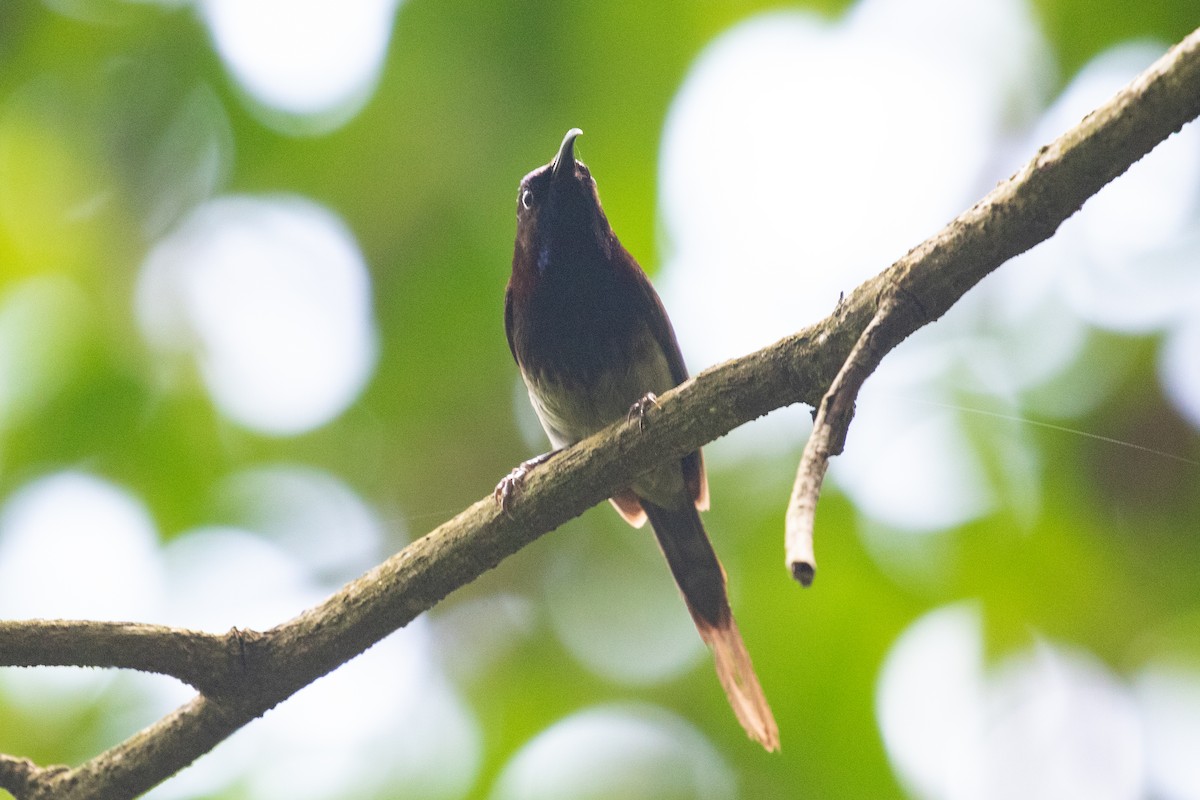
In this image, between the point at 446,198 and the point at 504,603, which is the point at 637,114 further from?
the point at 504,603

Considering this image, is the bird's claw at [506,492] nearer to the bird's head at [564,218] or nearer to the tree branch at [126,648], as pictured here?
the tree branch at [126,648]

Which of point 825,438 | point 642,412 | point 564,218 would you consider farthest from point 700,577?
point 825,438

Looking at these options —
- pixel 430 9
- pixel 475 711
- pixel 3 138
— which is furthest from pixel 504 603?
pixel 3 138

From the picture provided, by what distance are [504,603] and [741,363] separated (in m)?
3.33

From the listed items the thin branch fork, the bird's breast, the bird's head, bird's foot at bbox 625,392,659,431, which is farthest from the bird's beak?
the thin branch fork

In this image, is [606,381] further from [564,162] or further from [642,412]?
[642,412]

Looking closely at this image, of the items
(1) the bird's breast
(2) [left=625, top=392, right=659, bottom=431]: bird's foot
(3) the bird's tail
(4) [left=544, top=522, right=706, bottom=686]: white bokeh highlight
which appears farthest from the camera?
(4) [left=544, top=522, right=706, bottom=686]: white bokeh highlight

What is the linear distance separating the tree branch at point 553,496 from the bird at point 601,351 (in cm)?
97

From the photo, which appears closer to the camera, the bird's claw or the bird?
the bird's claw

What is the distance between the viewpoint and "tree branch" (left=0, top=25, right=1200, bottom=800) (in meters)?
2.04

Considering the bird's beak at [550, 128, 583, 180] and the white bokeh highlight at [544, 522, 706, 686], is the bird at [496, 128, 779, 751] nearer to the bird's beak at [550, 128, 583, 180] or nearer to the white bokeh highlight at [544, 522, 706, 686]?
the bird's beak at [550, 128, 583, 180]

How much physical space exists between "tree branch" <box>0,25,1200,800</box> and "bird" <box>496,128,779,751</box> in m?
0.97

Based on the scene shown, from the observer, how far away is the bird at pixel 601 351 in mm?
3791

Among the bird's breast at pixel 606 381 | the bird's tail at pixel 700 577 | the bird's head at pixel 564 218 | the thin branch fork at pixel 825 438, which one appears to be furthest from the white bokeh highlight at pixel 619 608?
the thin branch fork at pixel 825 438
